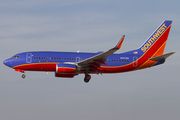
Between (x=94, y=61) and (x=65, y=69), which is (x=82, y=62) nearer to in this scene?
(x=94, y=61)

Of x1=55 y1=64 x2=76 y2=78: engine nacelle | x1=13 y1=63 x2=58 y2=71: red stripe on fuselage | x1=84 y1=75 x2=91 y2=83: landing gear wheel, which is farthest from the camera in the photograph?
x1=84 y1=75 x2=91 y2=83: landing gear wheel

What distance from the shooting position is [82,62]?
44.2 m

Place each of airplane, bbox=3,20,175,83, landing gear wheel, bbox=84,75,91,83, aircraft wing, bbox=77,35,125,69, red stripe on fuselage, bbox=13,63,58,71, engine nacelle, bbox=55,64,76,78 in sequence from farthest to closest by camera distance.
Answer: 1. landing gear wheel, bbox=84,75,91,83
2. red stripe on fuselage, bbox=13,63,58,71
3. airplane, bbox=3,20,175,83
4. engine nacelle, bbox=55,64,76,78
5. aircraft wing, bbox=77,35,125,69

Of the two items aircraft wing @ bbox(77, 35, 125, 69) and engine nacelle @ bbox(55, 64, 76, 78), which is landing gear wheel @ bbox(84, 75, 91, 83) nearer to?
aircraft wing @ bbox(77, 35, 125, 69)

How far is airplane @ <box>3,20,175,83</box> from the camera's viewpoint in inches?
1748

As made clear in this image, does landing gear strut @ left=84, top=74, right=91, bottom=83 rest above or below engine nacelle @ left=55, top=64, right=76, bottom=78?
below

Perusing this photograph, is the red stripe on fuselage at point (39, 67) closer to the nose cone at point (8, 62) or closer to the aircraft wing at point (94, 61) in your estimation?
the nose cone at point (8, 62)

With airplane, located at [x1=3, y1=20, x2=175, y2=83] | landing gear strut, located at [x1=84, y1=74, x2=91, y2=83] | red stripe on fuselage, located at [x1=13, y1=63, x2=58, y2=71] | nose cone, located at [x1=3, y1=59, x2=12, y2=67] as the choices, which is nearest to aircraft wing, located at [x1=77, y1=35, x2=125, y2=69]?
airplane, located at [x1=3, y1=20, x2=175, y2=83]

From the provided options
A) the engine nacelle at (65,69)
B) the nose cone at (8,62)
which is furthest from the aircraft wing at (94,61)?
the nose cone at (8,62)

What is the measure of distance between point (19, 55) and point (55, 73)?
5.88m

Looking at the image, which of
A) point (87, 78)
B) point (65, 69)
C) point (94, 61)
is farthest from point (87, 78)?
point (65, 69)

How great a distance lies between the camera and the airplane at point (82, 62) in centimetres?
4441

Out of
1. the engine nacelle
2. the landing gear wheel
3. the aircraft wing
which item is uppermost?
the aircraft wing

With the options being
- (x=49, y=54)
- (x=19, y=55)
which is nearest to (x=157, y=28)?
(x=49, y=54)
